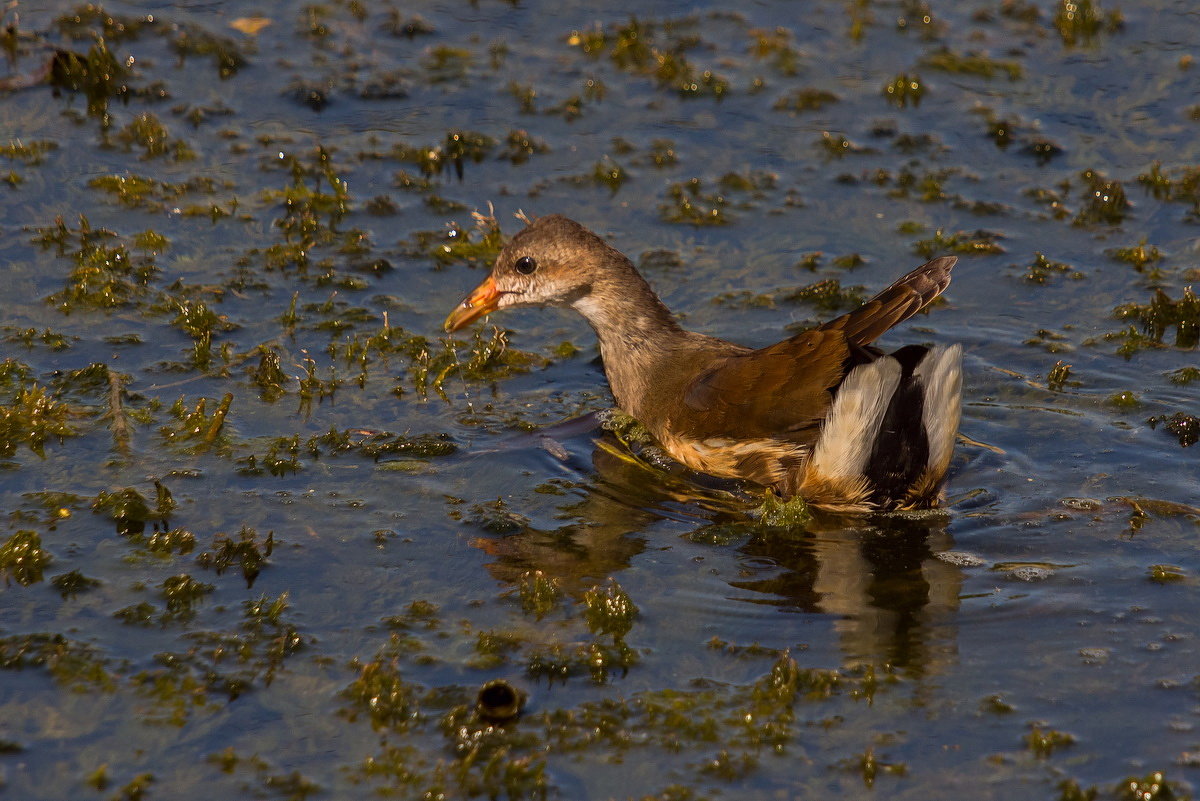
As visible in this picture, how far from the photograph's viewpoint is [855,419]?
5.22m

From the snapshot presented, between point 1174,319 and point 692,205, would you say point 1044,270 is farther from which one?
point 692,205

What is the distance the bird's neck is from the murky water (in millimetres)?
205

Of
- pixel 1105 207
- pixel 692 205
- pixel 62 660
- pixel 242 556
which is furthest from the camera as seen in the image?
pixel 692 205

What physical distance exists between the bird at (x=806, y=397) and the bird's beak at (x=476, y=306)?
192mm

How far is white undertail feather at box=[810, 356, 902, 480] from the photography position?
5137 mm

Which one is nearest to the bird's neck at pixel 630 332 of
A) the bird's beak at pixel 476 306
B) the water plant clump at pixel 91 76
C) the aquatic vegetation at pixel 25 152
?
the bird's beak at pixel 476 306

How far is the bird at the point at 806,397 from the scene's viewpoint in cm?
526

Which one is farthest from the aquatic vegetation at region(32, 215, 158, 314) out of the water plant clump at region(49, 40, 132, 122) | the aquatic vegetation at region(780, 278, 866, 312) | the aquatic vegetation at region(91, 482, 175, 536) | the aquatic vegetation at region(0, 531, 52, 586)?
the aquatic vegetation at region(780, 278, 866, 312)

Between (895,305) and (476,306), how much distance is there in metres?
2.01

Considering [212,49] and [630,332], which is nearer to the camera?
[630,332]

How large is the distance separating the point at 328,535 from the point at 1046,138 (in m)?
5.05

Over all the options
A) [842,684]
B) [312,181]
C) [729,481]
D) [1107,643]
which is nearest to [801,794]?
[842,684]

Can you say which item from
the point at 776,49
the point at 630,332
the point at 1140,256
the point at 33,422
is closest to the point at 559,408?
the point at 630,332

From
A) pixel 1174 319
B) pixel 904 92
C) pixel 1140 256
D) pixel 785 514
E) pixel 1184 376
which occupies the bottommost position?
pixel 785 514
